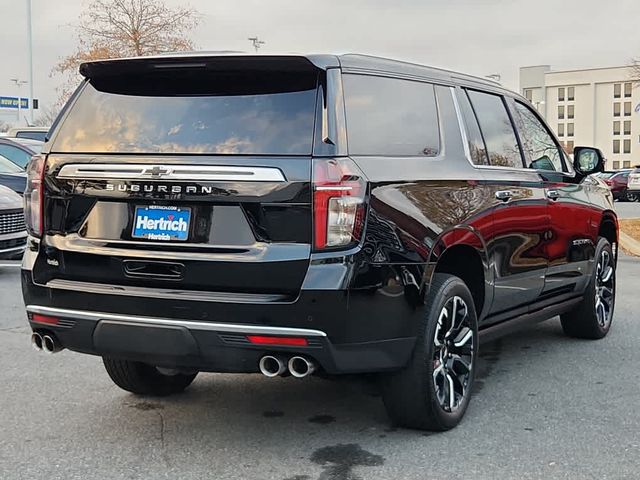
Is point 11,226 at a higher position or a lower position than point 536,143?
lower

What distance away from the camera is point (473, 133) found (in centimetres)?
498

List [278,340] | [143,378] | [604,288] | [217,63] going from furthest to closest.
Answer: [604,288] → [143,378] → [217,63] → [278,340]

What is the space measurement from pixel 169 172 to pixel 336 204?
767 millimetres

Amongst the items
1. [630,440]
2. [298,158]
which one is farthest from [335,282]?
[630,440]

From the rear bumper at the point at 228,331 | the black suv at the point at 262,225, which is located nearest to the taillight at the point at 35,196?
the black suv at the point at 262,225

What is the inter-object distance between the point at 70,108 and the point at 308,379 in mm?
2230

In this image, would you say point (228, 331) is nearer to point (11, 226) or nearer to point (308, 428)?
point (308, 428)

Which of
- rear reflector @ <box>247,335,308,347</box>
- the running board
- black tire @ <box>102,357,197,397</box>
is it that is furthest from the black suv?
black tire @ <box>102,357,197,397</box>

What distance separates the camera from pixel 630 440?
14.1 ft

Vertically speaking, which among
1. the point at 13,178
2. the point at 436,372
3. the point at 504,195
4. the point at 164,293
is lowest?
the point at 436,372

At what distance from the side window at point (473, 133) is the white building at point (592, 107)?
10022 cm

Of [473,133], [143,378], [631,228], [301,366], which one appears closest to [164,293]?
[301,366]

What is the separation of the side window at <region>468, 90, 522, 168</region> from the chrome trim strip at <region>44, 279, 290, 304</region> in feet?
6.45

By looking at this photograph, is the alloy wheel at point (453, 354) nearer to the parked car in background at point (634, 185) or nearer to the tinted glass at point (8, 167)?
the tinted glass at point (8, 167)
